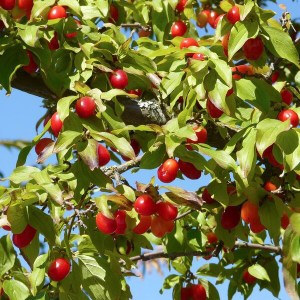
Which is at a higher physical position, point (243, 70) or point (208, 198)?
point (243, 70)

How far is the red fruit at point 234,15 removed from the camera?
246 centimetres

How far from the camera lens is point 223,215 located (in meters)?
2.52

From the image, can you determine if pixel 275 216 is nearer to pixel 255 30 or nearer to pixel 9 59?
pixel 255 30

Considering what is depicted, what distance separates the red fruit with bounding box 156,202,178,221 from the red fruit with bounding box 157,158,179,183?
10cm

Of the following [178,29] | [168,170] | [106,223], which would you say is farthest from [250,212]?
[178,29]

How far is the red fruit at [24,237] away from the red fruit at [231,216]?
675 mm

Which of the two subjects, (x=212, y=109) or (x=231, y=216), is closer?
(x=212, y=109)

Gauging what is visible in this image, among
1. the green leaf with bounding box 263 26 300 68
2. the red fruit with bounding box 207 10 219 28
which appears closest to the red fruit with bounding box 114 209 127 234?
the green leaf with bounding box 263 26 300 68

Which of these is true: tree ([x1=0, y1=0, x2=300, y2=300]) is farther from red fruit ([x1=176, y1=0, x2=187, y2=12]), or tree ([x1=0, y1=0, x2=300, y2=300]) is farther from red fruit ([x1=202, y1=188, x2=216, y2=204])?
red fruit ([x1=176, y1=0, x2=187, y2=12])

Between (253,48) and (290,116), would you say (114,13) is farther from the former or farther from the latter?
(290,116)

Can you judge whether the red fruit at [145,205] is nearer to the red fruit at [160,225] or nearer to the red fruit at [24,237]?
the red fruit at [160,225]

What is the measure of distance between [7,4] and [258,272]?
1.61 m

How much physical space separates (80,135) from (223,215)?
26.0 inches

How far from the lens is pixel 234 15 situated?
2469 mm
